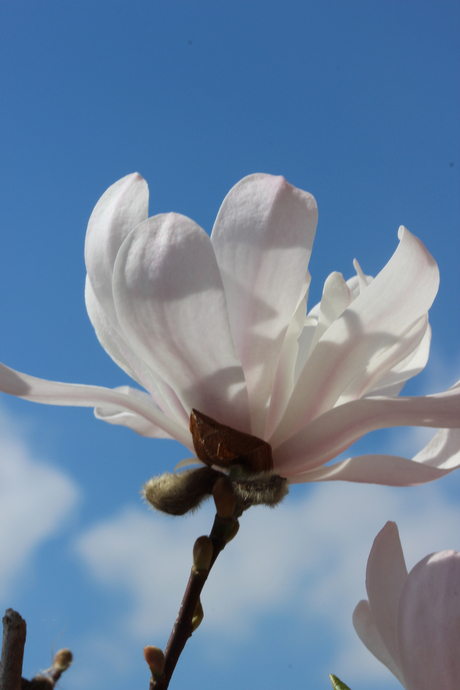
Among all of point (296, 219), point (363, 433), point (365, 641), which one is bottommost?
point (365, 641)

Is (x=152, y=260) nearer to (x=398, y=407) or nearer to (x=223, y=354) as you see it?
(x=223, y=354)

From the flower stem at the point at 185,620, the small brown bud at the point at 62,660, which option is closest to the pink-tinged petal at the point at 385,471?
the flower stem at the point at 185,620

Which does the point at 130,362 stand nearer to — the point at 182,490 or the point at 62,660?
the point at 182,490

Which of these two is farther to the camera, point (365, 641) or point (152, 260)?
point (365, 641)

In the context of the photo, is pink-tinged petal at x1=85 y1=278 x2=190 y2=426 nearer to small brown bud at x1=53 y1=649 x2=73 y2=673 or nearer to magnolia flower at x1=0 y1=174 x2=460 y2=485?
magnolia flower at x1=0 y1=174 x2=460 y2=485

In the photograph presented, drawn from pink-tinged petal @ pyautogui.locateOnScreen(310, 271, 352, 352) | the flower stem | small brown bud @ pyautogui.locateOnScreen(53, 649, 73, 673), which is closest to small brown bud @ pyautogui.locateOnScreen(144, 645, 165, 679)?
the flower stem

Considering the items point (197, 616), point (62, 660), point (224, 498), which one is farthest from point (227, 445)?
point (62, 660)

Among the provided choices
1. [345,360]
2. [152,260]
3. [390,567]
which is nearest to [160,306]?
[152,260]
